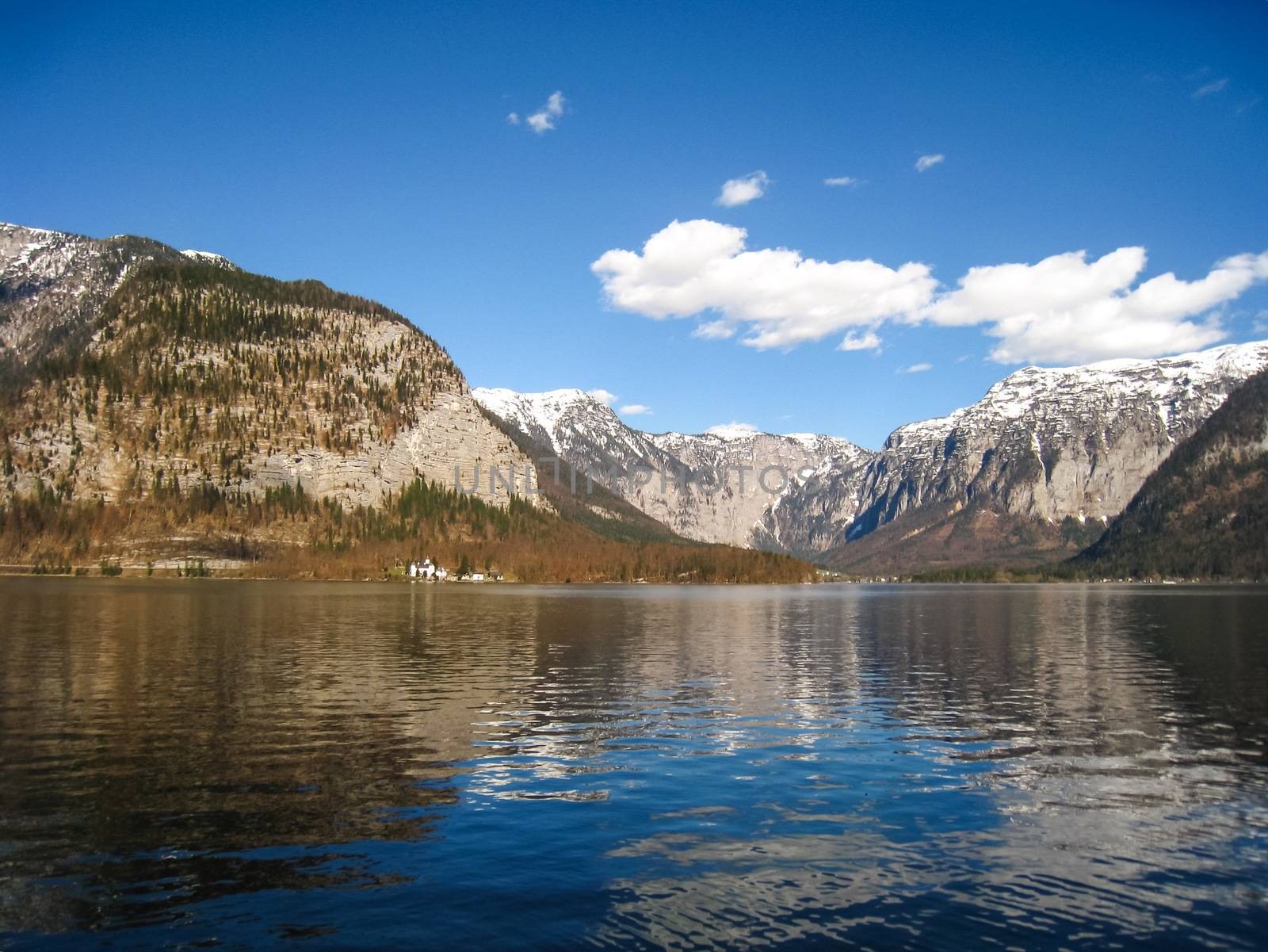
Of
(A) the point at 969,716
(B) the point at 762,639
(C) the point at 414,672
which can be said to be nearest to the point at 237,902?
(A) the point at 969,716

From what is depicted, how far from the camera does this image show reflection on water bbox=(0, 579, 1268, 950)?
62.6 ft

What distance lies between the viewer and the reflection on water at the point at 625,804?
19094 mm

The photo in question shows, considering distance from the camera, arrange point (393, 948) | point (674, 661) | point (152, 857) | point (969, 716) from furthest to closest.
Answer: point (674, 661)
point (969, 716)
point (152, 857)
point (393, 948)

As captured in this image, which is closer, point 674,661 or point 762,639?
point 674,661

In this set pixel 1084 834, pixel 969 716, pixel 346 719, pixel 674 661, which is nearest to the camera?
pixel 1084 834

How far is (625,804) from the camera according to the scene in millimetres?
27922

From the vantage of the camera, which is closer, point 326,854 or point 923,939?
point 923,939

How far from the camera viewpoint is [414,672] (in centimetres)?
5888

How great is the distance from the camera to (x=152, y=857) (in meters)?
22.5

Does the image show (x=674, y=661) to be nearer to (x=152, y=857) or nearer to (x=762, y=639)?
(x=762, y=639)

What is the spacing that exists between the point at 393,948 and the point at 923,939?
33.3 feet

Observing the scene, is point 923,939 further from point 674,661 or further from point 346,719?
point 674,661

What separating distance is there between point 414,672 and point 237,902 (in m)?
39.8

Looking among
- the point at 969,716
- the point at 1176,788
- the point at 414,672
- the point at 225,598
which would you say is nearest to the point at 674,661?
the point at 414,672
